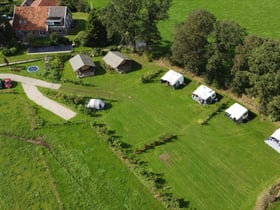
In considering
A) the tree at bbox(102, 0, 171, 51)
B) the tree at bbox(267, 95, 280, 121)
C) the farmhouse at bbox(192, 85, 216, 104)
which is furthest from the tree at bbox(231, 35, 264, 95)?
the tree at bbox(102, 0, 171, 51)

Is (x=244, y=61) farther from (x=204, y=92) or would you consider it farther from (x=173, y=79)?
(x=173, y=79)

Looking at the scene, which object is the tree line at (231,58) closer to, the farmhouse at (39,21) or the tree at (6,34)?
the farmhouse at (39,21)

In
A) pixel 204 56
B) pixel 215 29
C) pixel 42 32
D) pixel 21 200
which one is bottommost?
pixel 21 200

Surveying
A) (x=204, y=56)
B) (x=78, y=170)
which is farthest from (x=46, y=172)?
(x=204, y=56)

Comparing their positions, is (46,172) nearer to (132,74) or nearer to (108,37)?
(132,74)

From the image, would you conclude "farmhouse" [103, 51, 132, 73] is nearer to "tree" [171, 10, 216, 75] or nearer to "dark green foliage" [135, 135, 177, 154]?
"tree" [171, 10, 216, 75]
